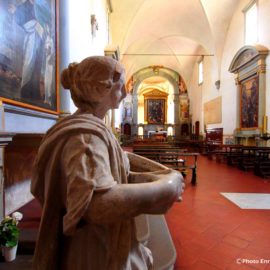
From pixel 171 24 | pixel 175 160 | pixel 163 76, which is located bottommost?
pixel 175 160

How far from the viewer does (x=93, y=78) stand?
0.73 metres

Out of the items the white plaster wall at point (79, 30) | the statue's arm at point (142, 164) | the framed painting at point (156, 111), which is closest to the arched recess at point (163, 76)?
the framed painting at point (156, 111)

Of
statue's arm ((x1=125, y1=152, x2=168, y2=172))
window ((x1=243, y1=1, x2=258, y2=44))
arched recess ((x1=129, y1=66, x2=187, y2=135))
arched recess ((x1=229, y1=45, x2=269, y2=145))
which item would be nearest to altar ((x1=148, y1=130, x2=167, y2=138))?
arched recess ((x1=129, y1=66, x2=187, y2=135))

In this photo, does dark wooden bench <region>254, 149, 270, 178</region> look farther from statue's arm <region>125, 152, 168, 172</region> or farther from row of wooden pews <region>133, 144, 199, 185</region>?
statue's arm <region>125, 152, 168, 172</region>

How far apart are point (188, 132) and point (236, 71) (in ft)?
37.9

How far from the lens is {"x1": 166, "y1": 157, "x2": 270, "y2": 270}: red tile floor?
215 centimetres

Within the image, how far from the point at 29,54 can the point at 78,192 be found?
2.96 metres

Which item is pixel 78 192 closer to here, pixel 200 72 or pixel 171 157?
pixel 171 157

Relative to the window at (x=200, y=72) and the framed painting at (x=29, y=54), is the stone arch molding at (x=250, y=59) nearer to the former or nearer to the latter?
the window at (x=200, y=72)

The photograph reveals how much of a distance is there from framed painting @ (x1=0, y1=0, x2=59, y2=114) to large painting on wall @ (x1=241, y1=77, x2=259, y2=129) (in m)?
9.20

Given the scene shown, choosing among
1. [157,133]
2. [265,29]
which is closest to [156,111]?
[157,133]

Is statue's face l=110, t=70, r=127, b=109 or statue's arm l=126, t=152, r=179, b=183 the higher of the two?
statue's face l=110, t=70, r=127, b=109

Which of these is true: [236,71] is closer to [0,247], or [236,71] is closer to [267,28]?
[267,28]

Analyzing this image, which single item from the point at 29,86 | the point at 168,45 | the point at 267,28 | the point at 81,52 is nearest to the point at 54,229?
the point at 29,86
